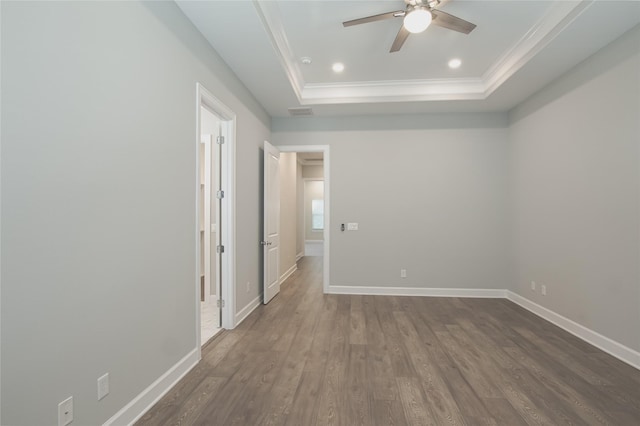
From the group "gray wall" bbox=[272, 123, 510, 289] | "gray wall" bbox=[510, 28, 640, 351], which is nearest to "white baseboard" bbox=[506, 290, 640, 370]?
"gray wall" bbox=[510, 28, 640, 351]

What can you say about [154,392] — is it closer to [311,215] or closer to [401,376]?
[401,376]

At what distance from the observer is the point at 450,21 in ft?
7.88

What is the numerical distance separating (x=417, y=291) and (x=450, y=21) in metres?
3.66

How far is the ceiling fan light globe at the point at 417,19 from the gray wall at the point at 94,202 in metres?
1.76

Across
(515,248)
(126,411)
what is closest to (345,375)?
(126,411)

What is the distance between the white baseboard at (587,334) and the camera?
8.37ft

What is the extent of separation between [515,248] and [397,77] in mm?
3046

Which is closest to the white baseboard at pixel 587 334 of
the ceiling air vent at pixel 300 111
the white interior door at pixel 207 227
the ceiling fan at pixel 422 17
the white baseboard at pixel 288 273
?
the ceiling fan at pixel 422 17

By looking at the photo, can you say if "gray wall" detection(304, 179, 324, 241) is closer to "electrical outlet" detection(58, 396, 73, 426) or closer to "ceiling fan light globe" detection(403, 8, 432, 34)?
"ceiling fan light globe" detection(403, 8, 432, 34)

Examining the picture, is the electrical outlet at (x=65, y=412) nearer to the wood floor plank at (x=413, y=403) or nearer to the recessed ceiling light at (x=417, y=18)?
the wood floor plank at (x=413, y=403)

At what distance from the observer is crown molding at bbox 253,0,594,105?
276 centimetres

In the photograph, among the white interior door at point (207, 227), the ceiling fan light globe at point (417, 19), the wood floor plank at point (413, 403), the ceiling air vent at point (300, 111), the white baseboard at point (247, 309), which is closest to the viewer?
the wood floor plank at point (413, 403)

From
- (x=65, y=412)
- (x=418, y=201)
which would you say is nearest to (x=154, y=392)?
(x=65, y=412)

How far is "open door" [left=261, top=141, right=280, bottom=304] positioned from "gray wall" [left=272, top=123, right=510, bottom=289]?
81cm
